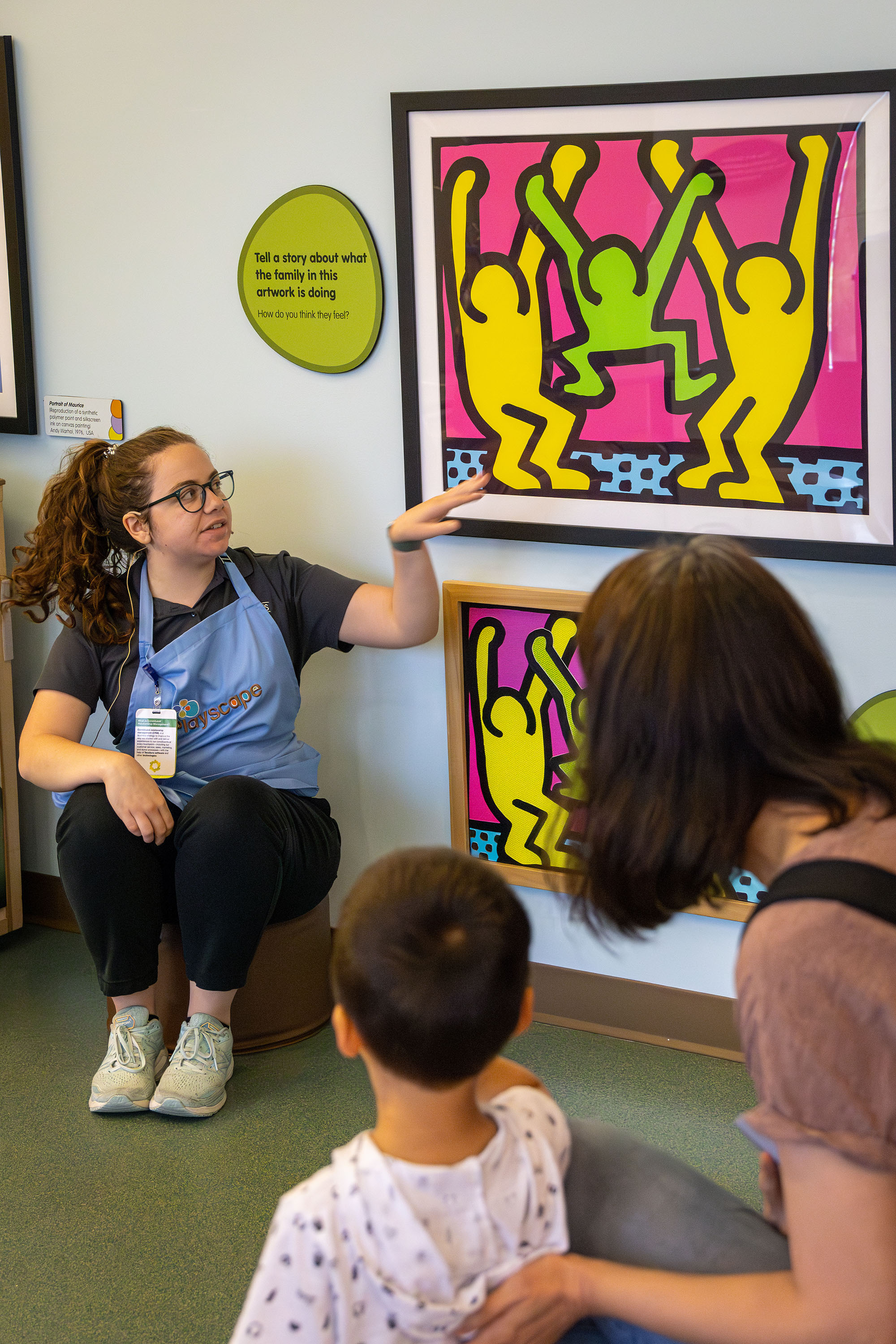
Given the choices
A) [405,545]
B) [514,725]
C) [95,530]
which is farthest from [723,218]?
[95,530]

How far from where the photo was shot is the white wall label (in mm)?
2621

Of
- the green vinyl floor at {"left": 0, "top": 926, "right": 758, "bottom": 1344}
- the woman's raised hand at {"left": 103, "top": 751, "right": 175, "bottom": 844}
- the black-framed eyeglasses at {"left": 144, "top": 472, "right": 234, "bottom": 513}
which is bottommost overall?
the green vinyl floor at {"left": 0, "top": 926, "right": 758, "bottom": 1344}

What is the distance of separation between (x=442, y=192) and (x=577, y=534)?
26.4 inches

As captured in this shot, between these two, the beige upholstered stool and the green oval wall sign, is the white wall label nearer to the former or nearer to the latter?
the green oval wall sign

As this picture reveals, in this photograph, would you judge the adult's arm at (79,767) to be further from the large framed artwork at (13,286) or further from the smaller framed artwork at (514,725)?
the large framed artwork at (13,286)

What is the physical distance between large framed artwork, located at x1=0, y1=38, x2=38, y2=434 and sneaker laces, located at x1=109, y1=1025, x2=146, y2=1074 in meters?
1.39

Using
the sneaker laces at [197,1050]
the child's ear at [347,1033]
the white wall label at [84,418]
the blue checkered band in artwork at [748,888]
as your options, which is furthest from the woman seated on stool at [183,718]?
the child's ear at [347,1033]

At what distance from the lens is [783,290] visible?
1923 mm

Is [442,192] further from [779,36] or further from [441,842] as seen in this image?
[441,842]

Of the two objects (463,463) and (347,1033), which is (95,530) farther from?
(347,1033)

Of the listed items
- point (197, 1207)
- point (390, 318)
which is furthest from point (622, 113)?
point (197, 1207)

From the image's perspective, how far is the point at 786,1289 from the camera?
3.16 ft

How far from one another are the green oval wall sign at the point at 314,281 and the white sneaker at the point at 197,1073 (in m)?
1.29

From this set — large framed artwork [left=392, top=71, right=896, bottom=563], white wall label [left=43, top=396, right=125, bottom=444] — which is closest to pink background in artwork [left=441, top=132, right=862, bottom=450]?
large framed artwork [left=392, top=71, right=896, bottom=563]
